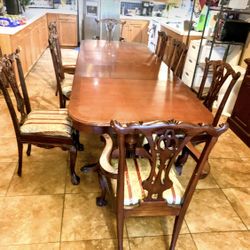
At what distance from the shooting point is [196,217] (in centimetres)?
169

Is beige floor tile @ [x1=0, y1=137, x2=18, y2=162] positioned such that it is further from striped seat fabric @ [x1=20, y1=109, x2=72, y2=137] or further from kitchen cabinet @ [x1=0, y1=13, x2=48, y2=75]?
kitchen cabinet @ [x1=0, y1=13, x2=48, y2=75]

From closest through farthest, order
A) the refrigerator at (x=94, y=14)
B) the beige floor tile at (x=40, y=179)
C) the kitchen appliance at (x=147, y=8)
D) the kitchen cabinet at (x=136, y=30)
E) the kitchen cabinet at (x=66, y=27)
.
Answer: the beige floor tile at (x=40, y=179), the refrigerator at (x=94, y=14), the kitchen cabinet at (x=66, y=27), the kitchen cabinet at (x=136, y=30), the kitchen appliance at (x=147, y=8)

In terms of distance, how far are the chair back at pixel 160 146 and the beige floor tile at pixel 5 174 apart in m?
1.09

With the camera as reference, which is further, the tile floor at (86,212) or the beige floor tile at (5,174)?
the beige floor tile at (5,174)

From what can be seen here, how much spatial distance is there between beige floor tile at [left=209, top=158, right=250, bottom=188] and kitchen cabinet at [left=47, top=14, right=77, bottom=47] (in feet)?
16.9

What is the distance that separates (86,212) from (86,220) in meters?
0.07

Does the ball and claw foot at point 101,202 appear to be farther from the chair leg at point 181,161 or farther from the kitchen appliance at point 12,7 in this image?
the kitchen appliance at point 12,7

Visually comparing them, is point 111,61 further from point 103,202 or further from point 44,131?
point 103,202

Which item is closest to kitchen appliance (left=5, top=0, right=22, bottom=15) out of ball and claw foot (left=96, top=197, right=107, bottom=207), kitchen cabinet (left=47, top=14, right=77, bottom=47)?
kitchen cabinet (left=47, top=14, right=77, bottom=47)

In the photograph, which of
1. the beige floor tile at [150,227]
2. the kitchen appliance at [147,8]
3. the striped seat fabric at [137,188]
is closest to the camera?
the striped seat fabric at [137,188]

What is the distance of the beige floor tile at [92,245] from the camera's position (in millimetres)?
1428

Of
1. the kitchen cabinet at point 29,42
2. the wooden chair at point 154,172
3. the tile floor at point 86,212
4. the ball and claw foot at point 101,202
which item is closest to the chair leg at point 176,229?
the wooden chair at point 154,172

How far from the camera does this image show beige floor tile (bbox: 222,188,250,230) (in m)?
1.73

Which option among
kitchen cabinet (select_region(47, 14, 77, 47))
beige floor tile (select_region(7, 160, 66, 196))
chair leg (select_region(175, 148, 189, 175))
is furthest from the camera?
kitchen cabinet (select_region(47, 14, 77, 47))
